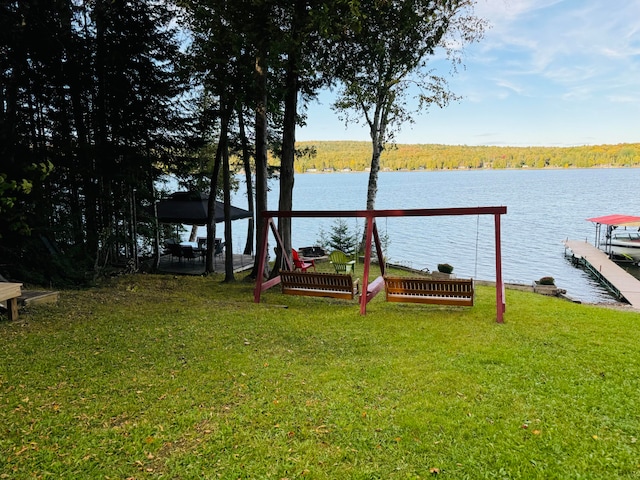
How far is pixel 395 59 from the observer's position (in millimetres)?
12383

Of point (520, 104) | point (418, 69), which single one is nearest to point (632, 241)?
point (418, 69)

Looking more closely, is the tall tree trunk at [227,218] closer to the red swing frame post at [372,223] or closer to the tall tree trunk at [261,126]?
the tall tree trunk at [261,126]

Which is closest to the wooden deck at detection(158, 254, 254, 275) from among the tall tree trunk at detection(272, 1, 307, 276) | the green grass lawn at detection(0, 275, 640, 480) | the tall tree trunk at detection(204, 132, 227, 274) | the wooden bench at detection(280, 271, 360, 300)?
the tall tree trunk at detection(204, 132, 227, 274)

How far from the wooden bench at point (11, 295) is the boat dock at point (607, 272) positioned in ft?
49.7

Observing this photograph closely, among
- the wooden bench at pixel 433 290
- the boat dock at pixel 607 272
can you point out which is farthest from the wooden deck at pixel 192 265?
the boat dock at pixel 607 272

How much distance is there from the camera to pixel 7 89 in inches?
333

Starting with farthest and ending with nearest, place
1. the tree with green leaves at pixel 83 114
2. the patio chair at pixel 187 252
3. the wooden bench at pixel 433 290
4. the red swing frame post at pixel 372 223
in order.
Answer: the patio chair at pixel 187 252, the tree with green leaves at pixel 83 114, the wooden bench at pixel 433 290, the red swing frame post at pixel 372 223

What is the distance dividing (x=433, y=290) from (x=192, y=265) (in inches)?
401

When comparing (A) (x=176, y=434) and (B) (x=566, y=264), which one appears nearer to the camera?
(A) (x=176, y=434)

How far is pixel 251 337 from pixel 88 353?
1.84 metres

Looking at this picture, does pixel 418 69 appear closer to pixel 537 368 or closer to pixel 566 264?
pixel 537 368

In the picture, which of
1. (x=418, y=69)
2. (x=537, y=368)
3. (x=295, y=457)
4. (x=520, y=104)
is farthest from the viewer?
(x=520, y=104)

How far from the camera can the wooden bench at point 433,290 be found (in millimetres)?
6414

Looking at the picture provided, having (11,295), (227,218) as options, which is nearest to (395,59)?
(227,218)
